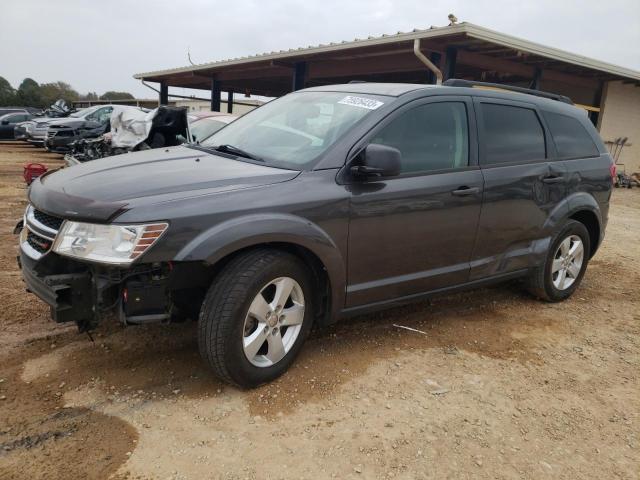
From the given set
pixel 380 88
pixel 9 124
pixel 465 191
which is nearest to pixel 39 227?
pixel 380 88

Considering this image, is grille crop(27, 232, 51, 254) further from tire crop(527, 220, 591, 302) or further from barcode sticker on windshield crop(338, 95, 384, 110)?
tire crop(527, 220, 591, 302)

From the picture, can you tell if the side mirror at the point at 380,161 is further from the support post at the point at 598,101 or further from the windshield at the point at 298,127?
the support post at the point at 598,101

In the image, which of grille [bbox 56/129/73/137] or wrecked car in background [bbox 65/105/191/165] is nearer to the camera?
wrecked car in background [bbox 65/105/191/165]

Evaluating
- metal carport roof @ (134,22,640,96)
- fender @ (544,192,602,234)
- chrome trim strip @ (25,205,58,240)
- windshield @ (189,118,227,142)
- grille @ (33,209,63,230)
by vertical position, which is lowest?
chrome trim strip @ (25,205,58,240)

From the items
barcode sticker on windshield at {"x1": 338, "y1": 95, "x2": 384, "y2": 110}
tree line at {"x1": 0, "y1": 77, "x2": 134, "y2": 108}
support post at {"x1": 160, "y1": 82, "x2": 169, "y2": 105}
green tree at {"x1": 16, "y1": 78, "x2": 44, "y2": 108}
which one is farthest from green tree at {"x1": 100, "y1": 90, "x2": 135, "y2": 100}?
barcode sticker on windshield at {"x1": 338, "y1": 95, "x2": 384, "y2": 110}

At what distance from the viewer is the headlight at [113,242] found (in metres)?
2.47

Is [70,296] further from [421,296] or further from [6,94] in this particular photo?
[6,94]

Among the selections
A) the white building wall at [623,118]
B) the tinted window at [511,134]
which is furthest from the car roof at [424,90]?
the white building wall at [623,118]

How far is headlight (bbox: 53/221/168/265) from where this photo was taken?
247 cm

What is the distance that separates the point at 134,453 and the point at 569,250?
13.2ft

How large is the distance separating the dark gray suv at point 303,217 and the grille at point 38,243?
0.02 metres

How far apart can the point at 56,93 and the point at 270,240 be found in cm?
5330

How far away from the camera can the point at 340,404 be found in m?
2.85

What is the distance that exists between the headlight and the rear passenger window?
352cm
